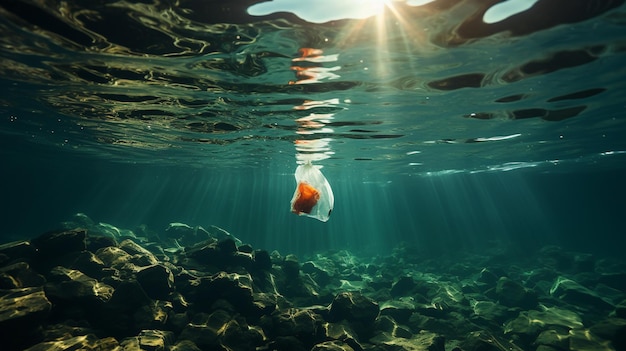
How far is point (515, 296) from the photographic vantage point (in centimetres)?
1750

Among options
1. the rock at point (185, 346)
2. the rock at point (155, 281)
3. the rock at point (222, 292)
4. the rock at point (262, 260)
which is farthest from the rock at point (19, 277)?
the rock at point (262, 260)

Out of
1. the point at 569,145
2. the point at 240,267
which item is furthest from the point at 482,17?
the point at 569,145

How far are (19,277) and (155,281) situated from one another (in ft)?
12.6

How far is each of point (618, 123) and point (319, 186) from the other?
1848cm

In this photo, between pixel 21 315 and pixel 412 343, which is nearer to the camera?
pixel 21 315

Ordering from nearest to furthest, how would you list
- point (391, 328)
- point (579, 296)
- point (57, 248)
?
point (57, 248) < point (391, 328) < point (579, 296)

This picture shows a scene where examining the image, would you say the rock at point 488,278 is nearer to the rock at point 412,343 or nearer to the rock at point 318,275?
the rock at point 318,275

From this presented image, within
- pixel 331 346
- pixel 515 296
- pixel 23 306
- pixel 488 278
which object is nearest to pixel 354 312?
pixel 331 346

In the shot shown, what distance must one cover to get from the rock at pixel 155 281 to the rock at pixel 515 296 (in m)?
17.5

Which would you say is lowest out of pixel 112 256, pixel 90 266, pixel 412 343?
pixel 412 343

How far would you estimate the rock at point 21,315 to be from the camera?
298 inches

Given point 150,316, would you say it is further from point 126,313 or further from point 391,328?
point 391,328

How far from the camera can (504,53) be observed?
8.59m

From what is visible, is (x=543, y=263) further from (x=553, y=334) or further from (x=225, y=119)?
(x=225, y=119)
